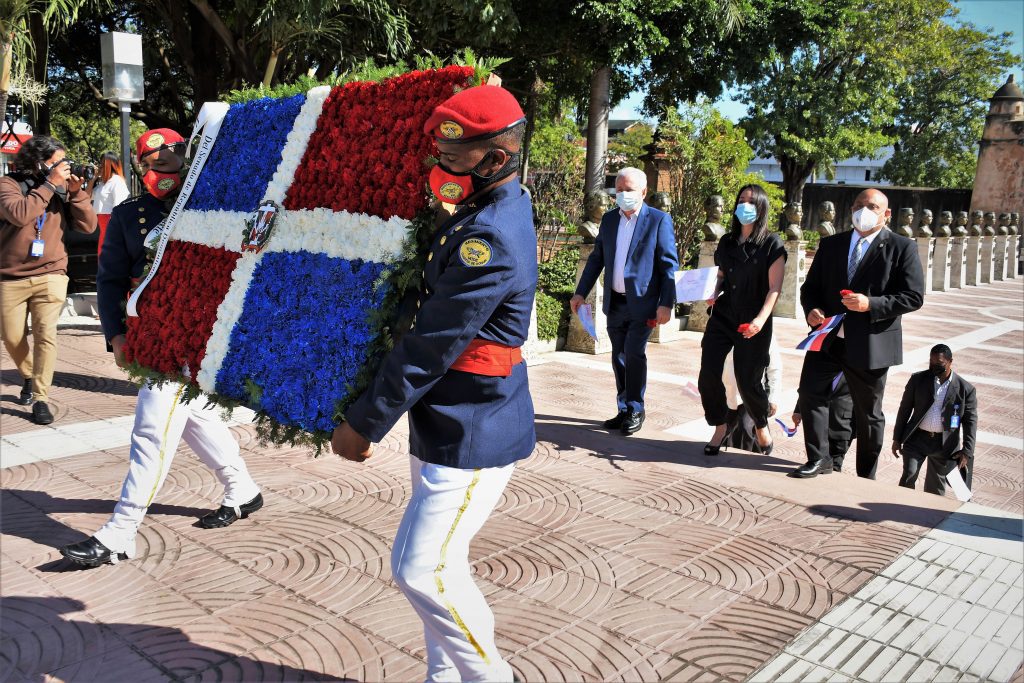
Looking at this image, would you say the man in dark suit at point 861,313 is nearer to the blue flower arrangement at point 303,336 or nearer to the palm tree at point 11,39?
the blue flower arrangement at point 303,336

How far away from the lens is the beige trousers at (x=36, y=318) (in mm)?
6598

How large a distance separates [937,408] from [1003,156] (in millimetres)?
36881

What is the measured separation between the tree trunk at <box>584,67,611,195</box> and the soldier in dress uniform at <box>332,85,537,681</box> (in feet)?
62.8

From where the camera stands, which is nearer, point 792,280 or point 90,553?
point 90,553

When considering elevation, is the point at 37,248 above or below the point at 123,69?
below

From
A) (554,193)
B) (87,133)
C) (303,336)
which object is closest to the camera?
(303,336)

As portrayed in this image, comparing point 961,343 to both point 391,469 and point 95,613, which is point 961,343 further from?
point 95,613

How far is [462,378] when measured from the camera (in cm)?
263

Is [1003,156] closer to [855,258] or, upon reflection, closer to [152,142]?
[855,258]

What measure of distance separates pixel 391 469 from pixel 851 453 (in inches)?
158

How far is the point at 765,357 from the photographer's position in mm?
5965

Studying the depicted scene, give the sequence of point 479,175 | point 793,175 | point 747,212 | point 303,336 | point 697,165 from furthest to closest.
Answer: point 793,175, point 697,165, point 747,212, point 303,336, point 479,175

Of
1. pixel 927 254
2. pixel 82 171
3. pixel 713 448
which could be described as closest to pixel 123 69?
pixel 82 171

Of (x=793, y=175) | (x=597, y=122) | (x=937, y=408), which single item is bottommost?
(x=937, y=408)
